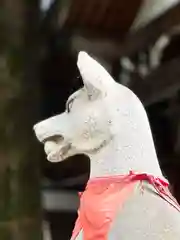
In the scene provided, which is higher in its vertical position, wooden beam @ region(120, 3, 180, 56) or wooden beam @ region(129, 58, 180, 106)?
wooden beam @ region(120, 3, 180, 56)

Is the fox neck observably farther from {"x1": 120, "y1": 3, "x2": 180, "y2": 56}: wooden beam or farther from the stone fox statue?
{"x1": 120, "y1": 3, "x2": 180, "y2": 56}: wooden beam

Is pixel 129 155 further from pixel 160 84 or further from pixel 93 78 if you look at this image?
pixel 160 84

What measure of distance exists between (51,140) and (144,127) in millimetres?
135

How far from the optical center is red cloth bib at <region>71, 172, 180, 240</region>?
2.80 feet

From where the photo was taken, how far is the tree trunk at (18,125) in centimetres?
139

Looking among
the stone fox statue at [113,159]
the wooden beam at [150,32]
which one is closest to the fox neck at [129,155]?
the stone fox statue at [113,159]

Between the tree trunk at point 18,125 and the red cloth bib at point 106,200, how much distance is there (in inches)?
20.4

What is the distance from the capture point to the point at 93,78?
907 millimetres

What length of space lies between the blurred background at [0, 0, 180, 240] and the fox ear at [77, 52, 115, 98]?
54cm

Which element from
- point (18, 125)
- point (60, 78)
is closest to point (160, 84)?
point (60, 78)

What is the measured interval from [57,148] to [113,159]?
91 mm

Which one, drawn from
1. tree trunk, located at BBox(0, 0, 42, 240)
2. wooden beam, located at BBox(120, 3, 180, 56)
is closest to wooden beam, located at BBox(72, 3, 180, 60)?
wooden beam, located at BBox(120, 3, 180, 56)

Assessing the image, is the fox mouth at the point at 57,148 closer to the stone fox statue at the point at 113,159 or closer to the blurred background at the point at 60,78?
the stone fox statue at the point at 113,159

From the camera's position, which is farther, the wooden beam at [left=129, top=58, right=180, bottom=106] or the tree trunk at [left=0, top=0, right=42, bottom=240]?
the wooden beam at [left=129, top=58, right=180, bottom=106]
